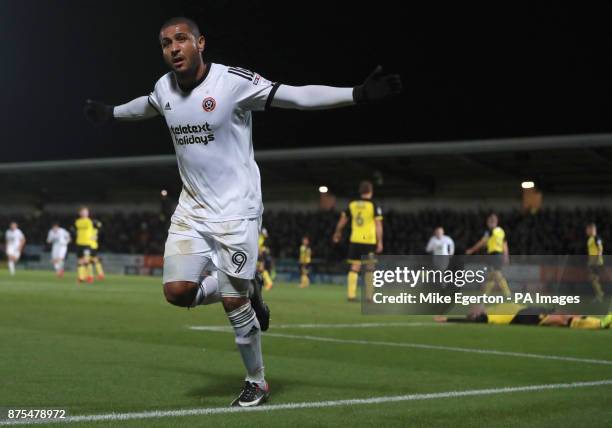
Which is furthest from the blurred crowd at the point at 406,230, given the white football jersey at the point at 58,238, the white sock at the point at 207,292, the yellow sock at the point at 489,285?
the white sock at the point at 207,292

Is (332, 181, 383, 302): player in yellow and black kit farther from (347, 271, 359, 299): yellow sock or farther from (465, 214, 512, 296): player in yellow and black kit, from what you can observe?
(465, 214, 512, 296): player in yellow and black kit

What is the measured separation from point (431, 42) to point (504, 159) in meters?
5.33

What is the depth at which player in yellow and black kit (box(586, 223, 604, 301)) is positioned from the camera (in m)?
24.7

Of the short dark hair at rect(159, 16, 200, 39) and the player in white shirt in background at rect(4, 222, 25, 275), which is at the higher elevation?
the short dark hair at rect(159, 16, 200, 39)

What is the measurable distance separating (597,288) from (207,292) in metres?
19.7

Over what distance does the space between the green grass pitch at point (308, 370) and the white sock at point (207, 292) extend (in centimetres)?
63

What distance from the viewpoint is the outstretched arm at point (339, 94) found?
5613 mm

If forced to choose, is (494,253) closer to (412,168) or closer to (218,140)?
(218,140)

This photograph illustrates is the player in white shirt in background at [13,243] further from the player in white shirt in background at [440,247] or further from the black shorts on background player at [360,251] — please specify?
the black shorts on background player at [360,251]

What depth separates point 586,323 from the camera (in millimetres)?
13703

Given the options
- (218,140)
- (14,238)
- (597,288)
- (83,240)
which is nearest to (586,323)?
(218,140)

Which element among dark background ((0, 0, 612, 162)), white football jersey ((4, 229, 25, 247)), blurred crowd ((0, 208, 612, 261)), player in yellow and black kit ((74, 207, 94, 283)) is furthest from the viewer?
white football jersey ((4, 229, 25, 247))

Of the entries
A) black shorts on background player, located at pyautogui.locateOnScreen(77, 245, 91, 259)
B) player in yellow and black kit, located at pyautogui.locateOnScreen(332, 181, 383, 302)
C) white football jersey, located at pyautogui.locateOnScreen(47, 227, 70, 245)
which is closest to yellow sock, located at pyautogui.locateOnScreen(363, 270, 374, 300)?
player in yellow and black kit, located at pyautogui.locateOnScreen(332, 181, 383, 302)

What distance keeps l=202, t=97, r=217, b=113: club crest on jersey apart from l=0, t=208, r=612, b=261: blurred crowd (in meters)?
28.7
